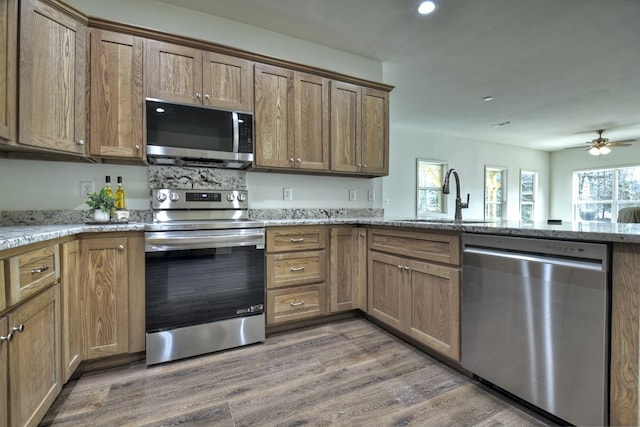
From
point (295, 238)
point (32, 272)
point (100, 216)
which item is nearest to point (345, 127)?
point (295, 238)

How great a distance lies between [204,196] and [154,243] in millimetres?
660

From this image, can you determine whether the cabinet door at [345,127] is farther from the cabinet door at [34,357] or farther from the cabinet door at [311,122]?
the cabinet door at [34,357]

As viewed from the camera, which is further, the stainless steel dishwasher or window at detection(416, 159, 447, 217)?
window at detection(416, 159, 447, 217)

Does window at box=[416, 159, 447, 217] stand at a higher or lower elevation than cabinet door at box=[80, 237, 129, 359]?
higher

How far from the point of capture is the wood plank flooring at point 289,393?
1.38m

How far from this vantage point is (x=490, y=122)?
5.21 meters

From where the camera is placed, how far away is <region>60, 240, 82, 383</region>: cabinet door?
5.00 feet

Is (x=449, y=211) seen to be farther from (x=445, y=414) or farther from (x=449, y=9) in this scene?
(x=445, y=414)

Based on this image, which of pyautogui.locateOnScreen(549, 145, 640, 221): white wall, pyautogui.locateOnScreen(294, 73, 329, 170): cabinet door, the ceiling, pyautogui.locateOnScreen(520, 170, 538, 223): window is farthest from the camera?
pyautogui.locateOnScreen(520, 170, 538, 223): window

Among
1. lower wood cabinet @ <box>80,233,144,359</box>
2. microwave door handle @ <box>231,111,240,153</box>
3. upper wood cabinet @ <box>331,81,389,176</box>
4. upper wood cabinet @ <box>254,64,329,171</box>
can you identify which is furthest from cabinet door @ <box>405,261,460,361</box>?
lower wood cabinet @ <box>80,233,144,359</box>

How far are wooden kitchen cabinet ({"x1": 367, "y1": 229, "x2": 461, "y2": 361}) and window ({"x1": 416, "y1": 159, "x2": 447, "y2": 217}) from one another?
3862mm

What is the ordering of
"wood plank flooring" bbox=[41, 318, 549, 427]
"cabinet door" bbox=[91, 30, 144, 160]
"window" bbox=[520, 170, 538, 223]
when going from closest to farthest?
"wood plank flooring" bbox=[41, 318, 549, 427] < "cabinet door" bbox=[91, 30, 144, 160] < "window" bbox=[520, 170, 538, 223]

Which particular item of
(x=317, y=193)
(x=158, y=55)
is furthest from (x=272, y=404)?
(x=158, y=55)

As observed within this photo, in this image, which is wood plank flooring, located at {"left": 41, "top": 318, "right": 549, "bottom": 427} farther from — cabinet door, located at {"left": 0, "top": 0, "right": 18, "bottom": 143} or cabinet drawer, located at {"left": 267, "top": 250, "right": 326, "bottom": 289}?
cabinet door, located at {"left": 0, "top": 0, "right": 18, "bottom": 143}
